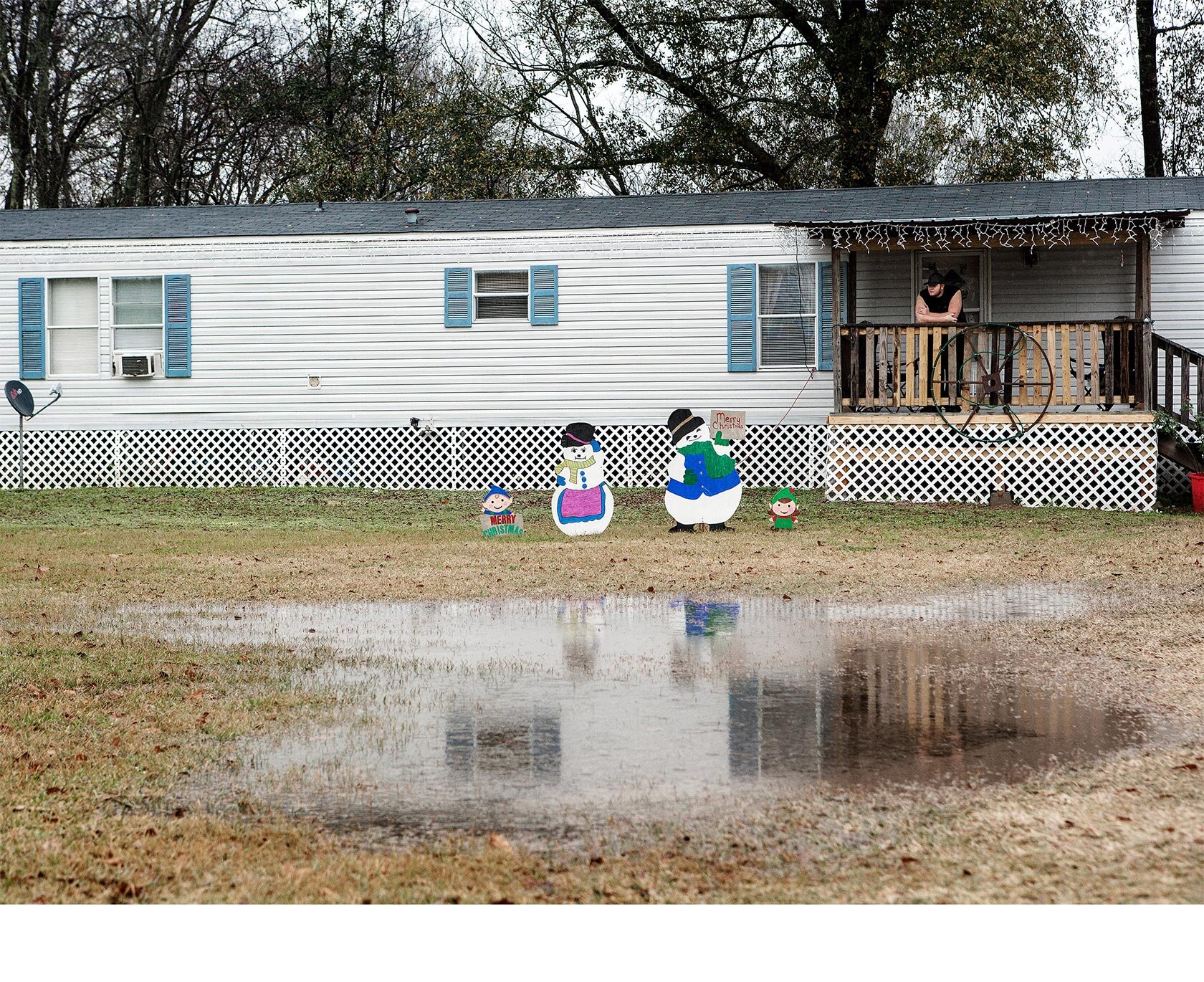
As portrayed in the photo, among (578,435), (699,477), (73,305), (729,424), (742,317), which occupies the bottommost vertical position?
(699,477)

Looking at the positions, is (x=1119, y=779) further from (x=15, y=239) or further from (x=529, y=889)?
(x=15, y=239)

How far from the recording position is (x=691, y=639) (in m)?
7.81

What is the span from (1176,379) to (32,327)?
14860 millimetres

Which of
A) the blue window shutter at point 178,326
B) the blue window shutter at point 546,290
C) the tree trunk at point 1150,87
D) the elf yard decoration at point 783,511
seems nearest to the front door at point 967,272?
the blue window shutter at point 546,290

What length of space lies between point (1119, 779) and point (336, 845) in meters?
2.63

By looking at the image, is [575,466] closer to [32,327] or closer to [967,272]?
[967,272]

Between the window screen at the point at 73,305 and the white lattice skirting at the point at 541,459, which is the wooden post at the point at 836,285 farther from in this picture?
the window screen at the point at 73,305

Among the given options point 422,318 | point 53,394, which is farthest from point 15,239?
point 422,318

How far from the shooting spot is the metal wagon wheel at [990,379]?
611 inches

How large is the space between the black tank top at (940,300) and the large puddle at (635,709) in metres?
7.65

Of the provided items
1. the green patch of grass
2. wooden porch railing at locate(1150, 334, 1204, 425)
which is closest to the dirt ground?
the green patch of grass

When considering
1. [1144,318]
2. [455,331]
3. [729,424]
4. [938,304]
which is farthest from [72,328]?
[1144,318]

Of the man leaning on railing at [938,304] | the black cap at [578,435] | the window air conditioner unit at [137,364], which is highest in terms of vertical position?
the man leaning on railing at [938,304]

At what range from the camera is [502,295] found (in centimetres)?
1858
